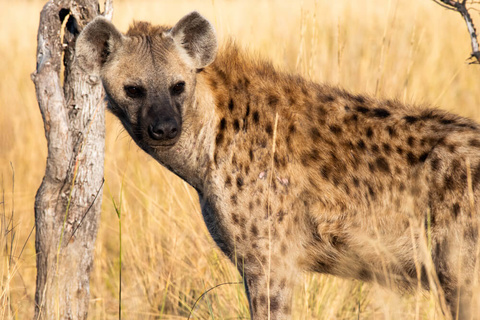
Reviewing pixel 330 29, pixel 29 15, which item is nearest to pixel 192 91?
pixel 330 29

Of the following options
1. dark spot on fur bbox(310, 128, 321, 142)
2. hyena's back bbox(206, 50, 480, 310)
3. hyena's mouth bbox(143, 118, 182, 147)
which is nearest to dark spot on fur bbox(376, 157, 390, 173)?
hyena's back bbox(206, 50, 480, 310)

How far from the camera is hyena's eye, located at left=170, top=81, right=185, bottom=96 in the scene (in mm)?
3236

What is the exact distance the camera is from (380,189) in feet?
10.0

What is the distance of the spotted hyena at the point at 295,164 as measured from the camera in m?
2.90

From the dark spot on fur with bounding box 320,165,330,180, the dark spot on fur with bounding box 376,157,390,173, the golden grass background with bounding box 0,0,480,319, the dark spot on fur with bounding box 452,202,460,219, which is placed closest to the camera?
the dark spot on fur with bounding box 452,202,460,219

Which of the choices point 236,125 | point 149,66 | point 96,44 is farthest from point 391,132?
point 96,44

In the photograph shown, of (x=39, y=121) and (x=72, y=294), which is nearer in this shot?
(x=72, y=294)

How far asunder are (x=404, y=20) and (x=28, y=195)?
574cm

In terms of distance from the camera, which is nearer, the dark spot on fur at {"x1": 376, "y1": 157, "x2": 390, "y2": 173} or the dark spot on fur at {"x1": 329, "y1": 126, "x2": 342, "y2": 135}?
the dark spot on fur at {"x1": 376, "y1": 157, "x2": 390, "y2": 173}

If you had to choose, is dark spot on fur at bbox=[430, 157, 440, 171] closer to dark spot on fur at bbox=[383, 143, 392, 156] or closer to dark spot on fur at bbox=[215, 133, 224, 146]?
dark spot on fur at bbox=[383, 143, 392, 156]

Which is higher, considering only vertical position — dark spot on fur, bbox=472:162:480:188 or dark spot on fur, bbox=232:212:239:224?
dark spot on fur, bbox=472:162:480:188

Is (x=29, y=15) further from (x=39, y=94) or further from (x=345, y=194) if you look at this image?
(x=345, y=194)

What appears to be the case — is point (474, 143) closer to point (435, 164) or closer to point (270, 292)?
point (435, 164)

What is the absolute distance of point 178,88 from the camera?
3248mm
